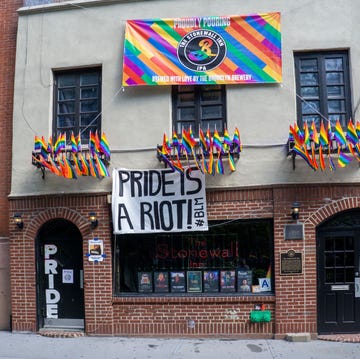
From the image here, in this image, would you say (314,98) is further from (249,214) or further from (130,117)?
(130,117)

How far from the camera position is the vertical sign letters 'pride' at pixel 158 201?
27.2 ft

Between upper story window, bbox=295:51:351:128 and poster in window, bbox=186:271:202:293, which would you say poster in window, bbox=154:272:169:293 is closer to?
poster in window, bbox=186:271:202:293

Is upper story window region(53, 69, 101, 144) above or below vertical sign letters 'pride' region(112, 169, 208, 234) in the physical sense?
above

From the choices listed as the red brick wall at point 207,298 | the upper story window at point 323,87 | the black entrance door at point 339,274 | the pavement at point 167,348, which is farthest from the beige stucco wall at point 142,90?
the pavement at point 167,348

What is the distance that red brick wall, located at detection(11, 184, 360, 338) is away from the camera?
802cm

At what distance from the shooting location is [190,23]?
8617 mm

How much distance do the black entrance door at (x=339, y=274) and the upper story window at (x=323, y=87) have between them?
6.59 ft

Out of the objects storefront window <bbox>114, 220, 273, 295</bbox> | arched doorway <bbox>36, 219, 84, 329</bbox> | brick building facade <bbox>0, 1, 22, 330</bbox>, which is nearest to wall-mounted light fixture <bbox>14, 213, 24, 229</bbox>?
arched doorway <bbox>36, 219, 84, 329</bbox>

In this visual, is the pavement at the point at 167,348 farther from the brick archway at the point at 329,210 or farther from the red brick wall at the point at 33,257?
the brick archway at the point at 329,210

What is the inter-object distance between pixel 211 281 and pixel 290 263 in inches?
62.9

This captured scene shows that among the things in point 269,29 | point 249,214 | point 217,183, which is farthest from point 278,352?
point 269,29

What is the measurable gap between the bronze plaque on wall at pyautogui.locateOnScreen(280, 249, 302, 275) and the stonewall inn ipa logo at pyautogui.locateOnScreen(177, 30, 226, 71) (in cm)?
396

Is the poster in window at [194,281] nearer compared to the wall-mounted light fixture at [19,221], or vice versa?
the poster in window at [194,281]

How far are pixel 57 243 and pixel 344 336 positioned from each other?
6.00 metres
